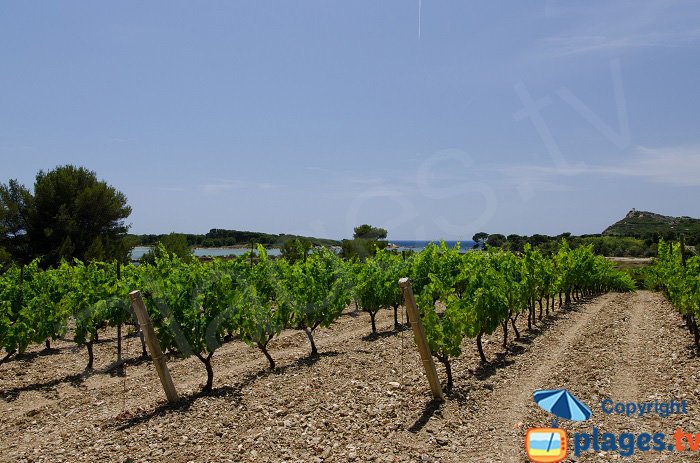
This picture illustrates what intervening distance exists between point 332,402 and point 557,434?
10.7 feet

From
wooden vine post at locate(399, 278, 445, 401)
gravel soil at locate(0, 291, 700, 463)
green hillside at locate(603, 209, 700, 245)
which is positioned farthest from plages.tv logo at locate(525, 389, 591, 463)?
green hillside at locate(603, 209, 700, 245)

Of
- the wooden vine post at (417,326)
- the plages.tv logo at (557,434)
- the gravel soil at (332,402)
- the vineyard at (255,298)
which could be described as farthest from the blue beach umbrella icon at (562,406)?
the vineyard at (255,298)

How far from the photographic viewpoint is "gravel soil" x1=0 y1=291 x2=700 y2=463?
599 centimetres

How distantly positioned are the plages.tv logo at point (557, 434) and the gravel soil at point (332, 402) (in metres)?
0.20

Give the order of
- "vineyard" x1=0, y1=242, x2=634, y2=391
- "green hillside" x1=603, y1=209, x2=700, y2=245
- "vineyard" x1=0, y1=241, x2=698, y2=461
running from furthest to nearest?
"green hillside" x1=603, y1=209, x2=700, y2=245 < "vineyard" x1=0, y1=242, x2=634, y2=391 < "vineyard" x1=0, y1=241, x2=698, y2=461

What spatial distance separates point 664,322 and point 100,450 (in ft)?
53.2

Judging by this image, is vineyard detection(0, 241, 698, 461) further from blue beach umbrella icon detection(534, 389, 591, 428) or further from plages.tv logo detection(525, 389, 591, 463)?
blue beach umbrella icon detection(534, 389, 591, 428)

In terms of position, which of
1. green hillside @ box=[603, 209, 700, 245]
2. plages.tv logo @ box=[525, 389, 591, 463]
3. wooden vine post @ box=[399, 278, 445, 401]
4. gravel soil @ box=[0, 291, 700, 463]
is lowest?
gravel soil @ box=[0, 291, 700, 463]

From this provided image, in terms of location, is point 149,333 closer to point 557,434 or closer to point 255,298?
point 255,298

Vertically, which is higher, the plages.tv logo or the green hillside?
the green hillside

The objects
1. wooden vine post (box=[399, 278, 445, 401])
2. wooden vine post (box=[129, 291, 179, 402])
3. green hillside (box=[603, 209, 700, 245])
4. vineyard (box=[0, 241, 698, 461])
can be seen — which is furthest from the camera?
green hillside (box=[603, 209, 700, 245])

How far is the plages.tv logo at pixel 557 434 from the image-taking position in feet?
16.5

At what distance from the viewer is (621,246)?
225 ft

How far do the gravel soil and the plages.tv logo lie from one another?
204mm
